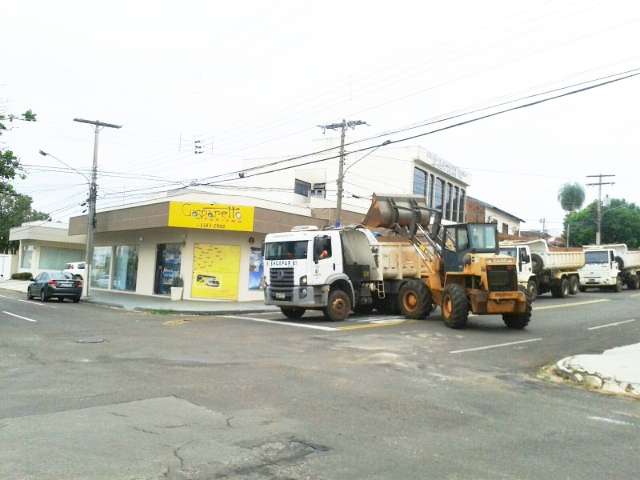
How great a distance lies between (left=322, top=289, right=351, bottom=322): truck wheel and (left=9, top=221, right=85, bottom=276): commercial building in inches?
1373

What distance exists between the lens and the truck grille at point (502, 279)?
52.1ft

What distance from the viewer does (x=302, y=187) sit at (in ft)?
163

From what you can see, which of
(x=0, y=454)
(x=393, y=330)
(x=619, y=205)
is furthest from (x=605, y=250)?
(x=619, y=205)

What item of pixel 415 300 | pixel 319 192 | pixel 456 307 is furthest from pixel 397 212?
pixel 319 192

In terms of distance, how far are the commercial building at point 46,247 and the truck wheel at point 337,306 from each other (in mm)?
34875

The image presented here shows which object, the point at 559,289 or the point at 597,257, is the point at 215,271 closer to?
the point at 559,289

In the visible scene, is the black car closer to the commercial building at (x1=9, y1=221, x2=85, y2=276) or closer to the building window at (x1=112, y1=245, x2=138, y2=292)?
the building window at (x1=112, y1=245, x2=138, y2=292)

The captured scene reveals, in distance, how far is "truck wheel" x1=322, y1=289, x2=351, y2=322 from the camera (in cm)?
1825

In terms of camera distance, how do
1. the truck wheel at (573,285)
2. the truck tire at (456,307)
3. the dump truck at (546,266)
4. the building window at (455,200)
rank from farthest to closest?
the building window at (455,200)
the truck wheel at (573,285)
the dump truck at (546,266)
the truck tire at (456,307)

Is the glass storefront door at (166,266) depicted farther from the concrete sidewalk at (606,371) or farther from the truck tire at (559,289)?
the concrete sidewalk at (606,371)

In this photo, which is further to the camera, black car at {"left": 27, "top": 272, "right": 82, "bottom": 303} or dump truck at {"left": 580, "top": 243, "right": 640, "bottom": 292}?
dump truck at {"left": 580, "top": 243, "right": 640, "bottom": 292}

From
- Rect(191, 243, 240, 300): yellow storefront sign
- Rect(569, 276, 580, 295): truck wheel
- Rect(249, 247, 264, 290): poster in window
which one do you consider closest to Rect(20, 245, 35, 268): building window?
Rect(191, 243, 240, 300): yellow storefront sign

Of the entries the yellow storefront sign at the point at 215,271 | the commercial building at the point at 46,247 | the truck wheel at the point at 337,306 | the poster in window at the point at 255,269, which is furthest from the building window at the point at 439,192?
the truck wheel at the point at 337,306

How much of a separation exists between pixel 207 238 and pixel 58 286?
24.1ft
